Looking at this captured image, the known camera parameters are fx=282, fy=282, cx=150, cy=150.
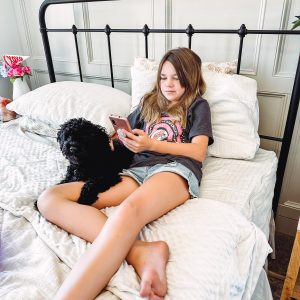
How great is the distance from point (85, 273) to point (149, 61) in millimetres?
1086

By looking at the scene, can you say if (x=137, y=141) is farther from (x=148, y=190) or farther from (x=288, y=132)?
(x=288, y=132)

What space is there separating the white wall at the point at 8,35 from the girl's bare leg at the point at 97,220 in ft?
5.34

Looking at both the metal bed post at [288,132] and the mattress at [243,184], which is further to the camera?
the metal bed post at [288,132]

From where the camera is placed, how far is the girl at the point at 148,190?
664mm

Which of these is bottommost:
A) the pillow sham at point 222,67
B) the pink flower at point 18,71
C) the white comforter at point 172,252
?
the white comforter at point 172,252

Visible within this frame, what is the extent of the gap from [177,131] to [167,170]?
0.23 meters

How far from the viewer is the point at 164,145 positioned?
1.05m

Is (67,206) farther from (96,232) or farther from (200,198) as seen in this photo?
(200,198)

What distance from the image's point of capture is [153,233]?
819 mm

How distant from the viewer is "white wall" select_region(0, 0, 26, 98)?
2088mm

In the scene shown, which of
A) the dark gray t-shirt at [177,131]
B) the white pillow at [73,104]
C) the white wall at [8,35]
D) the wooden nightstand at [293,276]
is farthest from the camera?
the white wall at [8,35]

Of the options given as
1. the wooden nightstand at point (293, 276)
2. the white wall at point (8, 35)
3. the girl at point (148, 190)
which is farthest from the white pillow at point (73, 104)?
the wooden nightstand at point (293, 276)

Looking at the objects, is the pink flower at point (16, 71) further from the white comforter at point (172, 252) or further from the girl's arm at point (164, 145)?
the girl's arm at point (164, 145)

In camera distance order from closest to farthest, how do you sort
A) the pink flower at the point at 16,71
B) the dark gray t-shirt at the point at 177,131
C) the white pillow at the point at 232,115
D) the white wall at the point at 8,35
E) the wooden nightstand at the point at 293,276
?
the wooden nightstand at the point at 293,276 < the dark gray t-shirt at the point at 177,131 < the white pillow at the point at 232,115 < the pink flower at the point at 16,71 < the white wall at the point at 8,35
